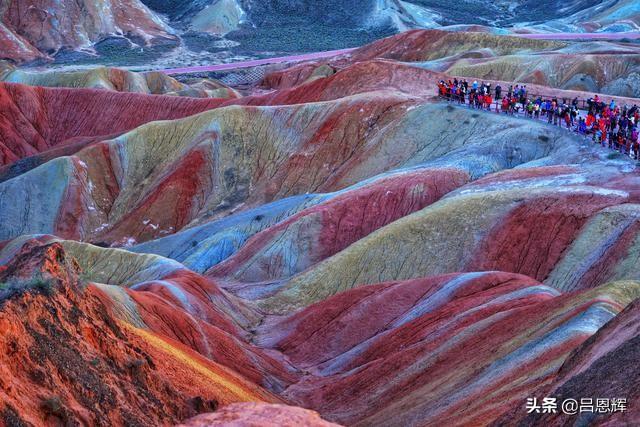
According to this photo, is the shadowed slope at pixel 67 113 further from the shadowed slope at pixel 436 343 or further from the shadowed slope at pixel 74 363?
the shadowed slope at pixel 74 363

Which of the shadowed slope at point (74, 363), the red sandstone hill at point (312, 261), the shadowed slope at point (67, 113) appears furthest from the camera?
the shadowed slope at point (67, 113)

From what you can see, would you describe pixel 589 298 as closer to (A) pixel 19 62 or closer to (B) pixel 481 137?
(B) pixel 481 137

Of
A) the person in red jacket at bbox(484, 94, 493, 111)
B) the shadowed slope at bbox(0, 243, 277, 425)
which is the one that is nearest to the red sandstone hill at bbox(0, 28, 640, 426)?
the shadowed slope at bbox(0, 243, 277, 425)

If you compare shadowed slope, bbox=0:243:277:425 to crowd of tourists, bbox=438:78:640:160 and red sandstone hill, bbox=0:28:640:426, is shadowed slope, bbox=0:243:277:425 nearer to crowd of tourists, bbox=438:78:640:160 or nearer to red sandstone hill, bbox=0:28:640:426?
red sandstone hill, bbox=0:28:640:426

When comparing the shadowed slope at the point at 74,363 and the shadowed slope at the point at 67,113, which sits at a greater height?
the shadowed slope at the point at 74,363

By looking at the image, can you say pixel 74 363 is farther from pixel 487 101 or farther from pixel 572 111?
pixel 487 101

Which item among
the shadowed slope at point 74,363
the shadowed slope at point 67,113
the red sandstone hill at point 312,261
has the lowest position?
the shadowed slope at point 67,113

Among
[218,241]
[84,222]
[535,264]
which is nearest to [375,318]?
[535,264]

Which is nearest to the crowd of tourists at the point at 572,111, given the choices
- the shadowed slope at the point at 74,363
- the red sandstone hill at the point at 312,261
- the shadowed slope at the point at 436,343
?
the red sandstone hill at the point at 312,261

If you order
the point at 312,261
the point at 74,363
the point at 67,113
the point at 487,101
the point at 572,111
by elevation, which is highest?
the point at 74,363

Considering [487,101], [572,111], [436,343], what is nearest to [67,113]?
[487,101]
